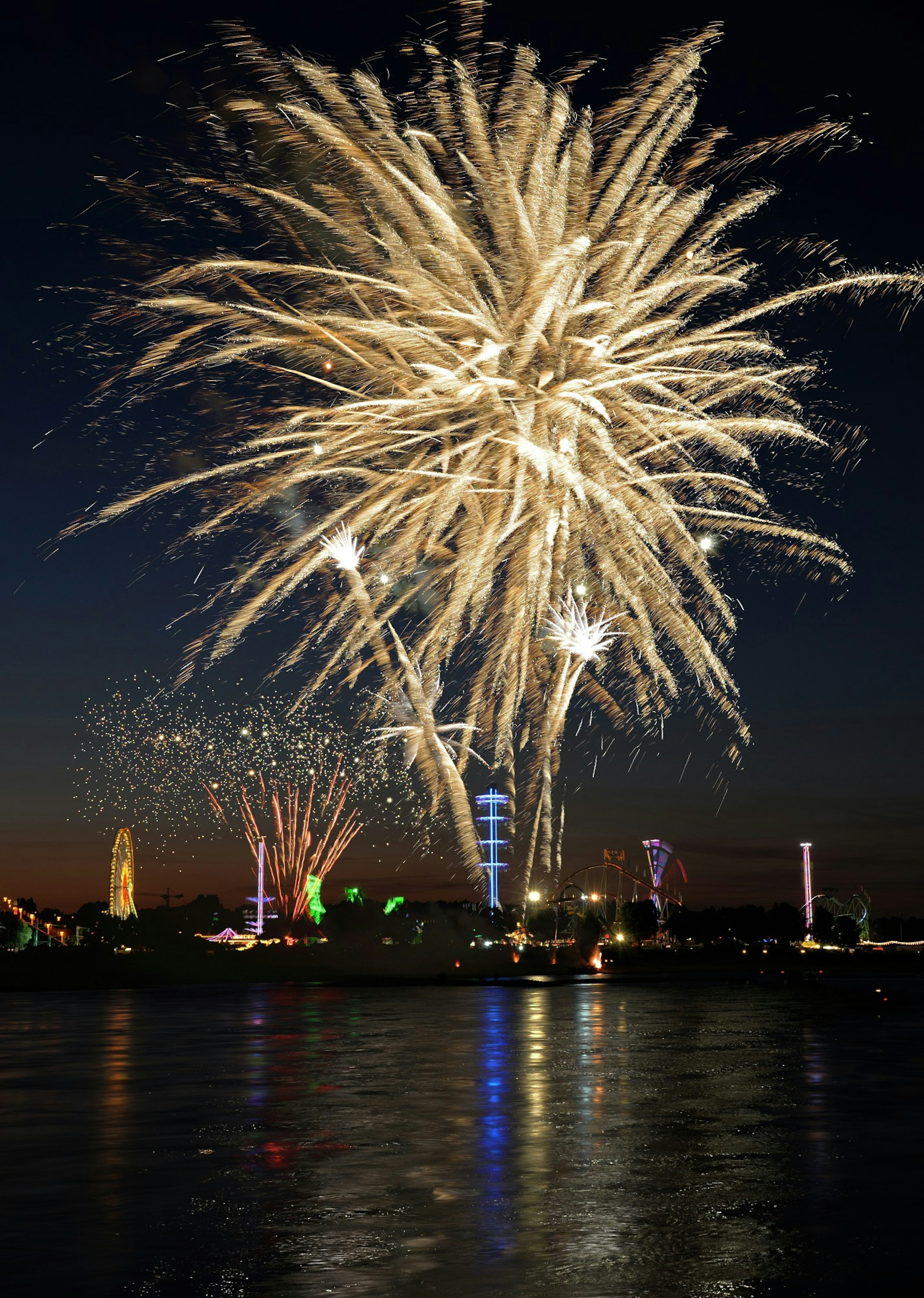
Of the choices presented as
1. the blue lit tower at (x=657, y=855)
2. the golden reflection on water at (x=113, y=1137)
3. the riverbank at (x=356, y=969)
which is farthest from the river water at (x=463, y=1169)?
the blue lit tower at (x=657, y=855)

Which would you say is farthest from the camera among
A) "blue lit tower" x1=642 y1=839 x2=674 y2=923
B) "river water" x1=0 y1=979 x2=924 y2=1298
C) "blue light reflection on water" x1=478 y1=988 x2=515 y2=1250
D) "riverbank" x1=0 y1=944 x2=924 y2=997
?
"blue lit tower" x1=642 y1=839 x2=674 y2=923

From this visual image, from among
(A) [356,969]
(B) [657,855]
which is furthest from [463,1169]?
(B) [657,855]

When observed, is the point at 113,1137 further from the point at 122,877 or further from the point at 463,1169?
the point at 122,877

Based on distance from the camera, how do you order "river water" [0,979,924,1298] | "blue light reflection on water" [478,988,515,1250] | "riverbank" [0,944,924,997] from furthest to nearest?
"riverbank" [0,944,924,997] → "blue light reflection on water" [478,988,515,1250] → "river water" [0,979,924,1298]

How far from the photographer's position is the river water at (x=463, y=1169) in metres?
9.48

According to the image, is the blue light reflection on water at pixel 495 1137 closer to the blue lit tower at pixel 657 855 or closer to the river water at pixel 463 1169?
the river water at pixel 463 1169

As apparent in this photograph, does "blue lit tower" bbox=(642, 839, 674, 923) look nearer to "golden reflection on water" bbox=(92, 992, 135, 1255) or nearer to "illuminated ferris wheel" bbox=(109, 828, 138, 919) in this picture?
"illuminated ferris wheel" bbox=(109, 828, 138, 919)

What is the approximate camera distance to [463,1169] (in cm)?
1393

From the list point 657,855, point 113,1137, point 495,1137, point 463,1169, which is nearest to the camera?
point 463,1169

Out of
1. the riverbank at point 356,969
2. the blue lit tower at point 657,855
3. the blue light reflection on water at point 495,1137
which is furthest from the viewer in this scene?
the blue lit tower at point 657,855

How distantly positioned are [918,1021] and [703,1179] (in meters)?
33.1

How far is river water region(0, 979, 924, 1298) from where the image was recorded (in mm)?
9484

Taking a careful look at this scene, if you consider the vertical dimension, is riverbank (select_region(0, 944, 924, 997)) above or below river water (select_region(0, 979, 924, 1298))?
below

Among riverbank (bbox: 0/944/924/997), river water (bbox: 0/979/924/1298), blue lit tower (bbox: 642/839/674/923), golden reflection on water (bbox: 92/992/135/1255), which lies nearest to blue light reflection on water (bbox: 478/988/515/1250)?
river water (bbox: 0/979/924/1298)
